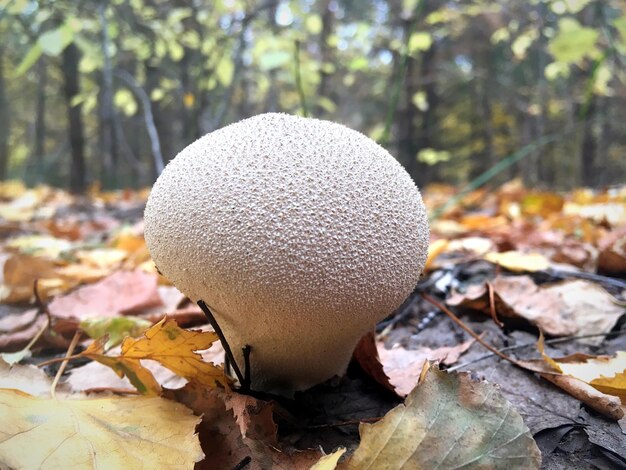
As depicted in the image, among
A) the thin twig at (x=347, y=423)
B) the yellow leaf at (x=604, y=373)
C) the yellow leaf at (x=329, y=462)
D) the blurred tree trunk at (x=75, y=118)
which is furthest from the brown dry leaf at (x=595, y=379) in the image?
the blurred tree trunk at (x=75, y=118)

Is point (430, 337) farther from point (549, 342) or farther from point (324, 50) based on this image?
point (324, 50)

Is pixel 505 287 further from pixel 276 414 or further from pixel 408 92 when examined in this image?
pixel 408 92

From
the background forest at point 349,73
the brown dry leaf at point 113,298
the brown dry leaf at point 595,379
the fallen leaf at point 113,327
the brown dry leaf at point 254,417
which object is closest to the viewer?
the brown dry leaf at point 254,417

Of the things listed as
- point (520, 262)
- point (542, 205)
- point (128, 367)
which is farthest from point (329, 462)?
point (542, 205)

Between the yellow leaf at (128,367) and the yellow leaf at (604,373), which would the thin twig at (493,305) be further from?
the yellow leaf at (128,367)

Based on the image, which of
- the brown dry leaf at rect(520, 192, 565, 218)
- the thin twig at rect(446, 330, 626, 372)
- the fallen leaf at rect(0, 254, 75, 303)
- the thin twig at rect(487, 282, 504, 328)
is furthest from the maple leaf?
the brown dry leaf at rect(520, 192, 565, 218)

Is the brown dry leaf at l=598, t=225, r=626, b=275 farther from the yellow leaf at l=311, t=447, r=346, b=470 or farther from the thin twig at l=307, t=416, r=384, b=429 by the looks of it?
the yellow leaf at l=311, t=447, r=346, b=470

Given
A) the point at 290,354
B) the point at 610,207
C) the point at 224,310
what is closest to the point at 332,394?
the point at 290,354
